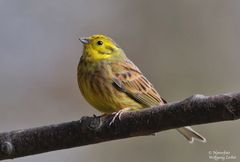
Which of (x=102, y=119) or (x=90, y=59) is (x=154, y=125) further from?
(x=90, y=59)

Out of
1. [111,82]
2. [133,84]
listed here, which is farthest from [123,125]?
[133,84]

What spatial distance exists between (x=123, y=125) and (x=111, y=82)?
49.7 inches

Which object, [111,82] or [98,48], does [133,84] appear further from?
[98,48]

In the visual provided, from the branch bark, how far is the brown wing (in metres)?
1.12

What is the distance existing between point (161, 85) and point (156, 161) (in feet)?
2.68

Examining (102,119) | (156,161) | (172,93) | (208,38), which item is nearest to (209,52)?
(208,38)

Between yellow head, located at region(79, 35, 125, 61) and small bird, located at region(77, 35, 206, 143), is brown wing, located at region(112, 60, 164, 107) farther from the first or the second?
yellow head, located at region(79, 35, 125, 61)

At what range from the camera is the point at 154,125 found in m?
2.78

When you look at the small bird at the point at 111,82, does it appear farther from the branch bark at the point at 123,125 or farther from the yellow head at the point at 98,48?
the branch bark at the point at 123,125

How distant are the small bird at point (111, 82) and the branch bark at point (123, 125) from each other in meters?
0.86

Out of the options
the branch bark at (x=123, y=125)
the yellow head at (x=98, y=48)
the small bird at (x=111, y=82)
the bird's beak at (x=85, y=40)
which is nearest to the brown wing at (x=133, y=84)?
the small bird at (x=111, y=82)

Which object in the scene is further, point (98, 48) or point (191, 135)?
point (98, 48)

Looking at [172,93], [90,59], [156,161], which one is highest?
[90,59]

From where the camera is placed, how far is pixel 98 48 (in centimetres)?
450
